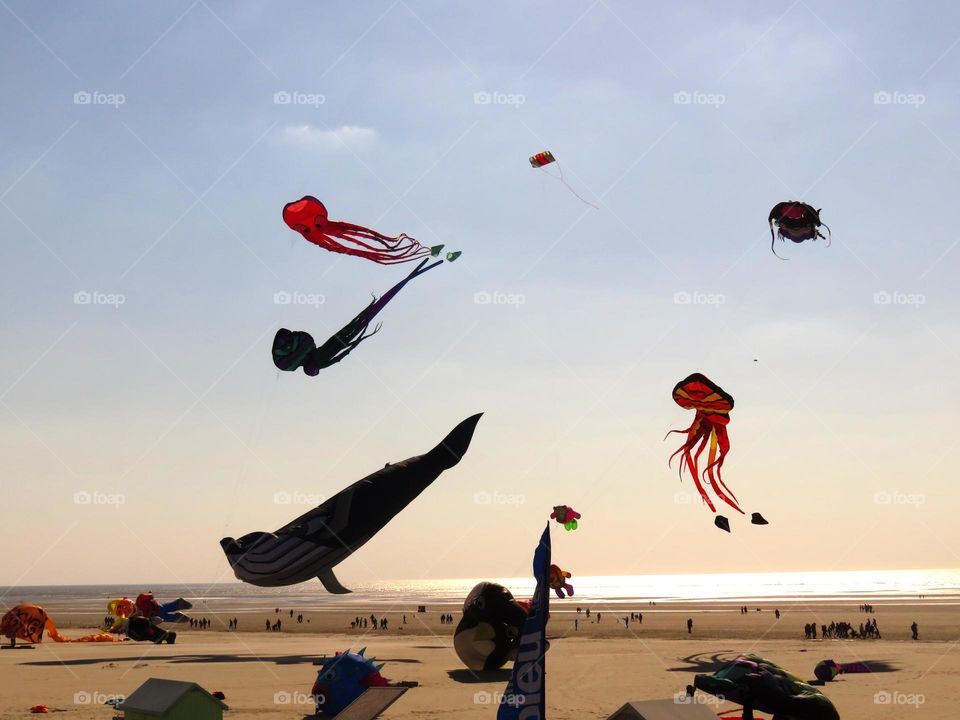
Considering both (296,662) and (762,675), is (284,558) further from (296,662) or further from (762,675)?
(296,662)

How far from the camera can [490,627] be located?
78.2 ft

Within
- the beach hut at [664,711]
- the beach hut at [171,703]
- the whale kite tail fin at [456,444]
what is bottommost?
the beach hut at [171,703]

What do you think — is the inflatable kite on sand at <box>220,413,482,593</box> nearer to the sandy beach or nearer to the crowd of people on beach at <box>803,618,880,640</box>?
the sandy beach

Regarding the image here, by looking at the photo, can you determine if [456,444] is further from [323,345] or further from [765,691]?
[765,691]

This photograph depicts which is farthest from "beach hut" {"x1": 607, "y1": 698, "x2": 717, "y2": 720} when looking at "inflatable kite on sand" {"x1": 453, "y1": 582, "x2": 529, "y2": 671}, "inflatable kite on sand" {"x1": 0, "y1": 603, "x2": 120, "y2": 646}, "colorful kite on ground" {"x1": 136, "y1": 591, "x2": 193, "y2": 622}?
"inflatable kite on sand" {"x1": 0, "y1": 603, "x2": 120, "y2": 646}

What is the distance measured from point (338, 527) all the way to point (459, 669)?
10519 mm

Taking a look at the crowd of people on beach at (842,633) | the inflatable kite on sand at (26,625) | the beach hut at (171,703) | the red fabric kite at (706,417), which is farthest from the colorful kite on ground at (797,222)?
the inflatable kite on sand at (26,625)

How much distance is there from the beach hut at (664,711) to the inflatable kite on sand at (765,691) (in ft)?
3.72

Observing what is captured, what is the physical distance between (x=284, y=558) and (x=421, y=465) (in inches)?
131

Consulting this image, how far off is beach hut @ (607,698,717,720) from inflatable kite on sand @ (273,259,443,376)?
9.26 metres

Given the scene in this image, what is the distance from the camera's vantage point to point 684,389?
2108cm

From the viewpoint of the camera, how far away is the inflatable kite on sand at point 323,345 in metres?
17.2

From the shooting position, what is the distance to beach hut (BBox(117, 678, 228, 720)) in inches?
557

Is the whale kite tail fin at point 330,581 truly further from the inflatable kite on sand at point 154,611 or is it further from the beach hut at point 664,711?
the inflatable kite on sand at point 154,611
